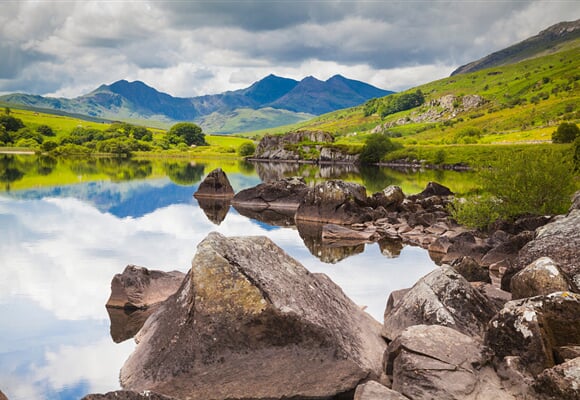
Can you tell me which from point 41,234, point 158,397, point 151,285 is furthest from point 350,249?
point 158,397

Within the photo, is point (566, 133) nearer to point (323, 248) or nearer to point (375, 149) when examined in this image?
point (375, 149)

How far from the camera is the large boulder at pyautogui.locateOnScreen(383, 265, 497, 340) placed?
1413 cm

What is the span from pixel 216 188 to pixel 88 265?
35675mm

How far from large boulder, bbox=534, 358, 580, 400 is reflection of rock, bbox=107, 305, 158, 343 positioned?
12.0 m

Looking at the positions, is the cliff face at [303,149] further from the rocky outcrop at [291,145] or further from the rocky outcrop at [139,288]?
the rocky outcrop at [139,288]

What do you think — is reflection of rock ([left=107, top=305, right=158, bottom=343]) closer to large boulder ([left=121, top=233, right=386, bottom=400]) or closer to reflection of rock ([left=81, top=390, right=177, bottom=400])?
large boulder ([left=121, top=233, right=386, bottom=400])

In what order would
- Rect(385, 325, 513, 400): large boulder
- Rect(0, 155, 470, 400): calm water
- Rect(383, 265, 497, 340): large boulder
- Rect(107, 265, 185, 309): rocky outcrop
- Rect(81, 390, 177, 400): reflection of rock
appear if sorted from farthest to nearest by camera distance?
Rect(107, 265, 185, 309): rocky outcrop < Rect(0, 155, 470, 400): calm water < Rect(383, 265, 497, 340): large boulder < Rect(385, 325, 513, 400): large boulder < Rect(81, 390, 177, 400): reflection of rock

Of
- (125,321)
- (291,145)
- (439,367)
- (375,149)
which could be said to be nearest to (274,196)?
(125,321)

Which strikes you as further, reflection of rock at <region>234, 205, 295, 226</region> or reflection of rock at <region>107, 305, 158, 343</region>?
reflection of rock at <region>234, 205, 295, 226</region>

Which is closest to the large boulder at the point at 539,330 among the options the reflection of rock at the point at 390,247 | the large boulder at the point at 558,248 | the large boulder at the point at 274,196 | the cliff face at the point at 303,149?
the large boulder at the point at 558,248

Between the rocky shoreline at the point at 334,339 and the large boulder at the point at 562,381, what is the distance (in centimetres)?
2

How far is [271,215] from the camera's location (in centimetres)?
5022

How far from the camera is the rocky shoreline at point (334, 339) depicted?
444 inches

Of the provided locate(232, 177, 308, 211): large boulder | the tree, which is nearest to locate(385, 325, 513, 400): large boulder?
locate(232, 177, 308, 211): large boulder
